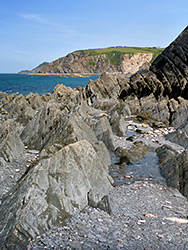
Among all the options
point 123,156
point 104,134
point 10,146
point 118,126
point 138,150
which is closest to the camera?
point 10,146

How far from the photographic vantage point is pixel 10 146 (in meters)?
19.3

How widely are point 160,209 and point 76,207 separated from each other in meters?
4.54

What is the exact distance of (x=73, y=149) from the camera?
42.4 ft

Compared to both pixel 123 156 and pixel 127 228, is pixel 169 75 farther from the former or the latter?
pixel 127 228

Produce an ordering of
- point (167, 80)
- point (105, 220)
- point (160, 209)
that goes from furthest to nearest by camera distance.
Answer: point (167, 80)
point (160, 209)
point (105, 220)

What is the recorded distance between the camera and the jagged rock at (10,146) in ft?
61.2

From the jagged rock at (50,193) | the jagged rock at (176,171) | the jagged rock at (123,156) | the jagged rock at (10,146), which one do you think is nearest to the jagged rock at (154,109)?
the jagged rock at (123,156)

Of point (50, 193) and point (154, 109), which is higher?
point (154, 109)

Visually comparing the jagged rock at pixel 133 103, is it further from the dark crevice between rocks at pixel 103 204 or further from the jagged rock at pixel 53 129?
the dark crevice between rocks at pixel 103 204

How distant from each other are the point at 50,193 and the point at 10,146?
997 cm

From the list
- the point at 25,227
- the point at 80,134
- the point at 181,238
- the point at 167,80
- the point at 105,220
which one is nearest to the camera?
the point at 25,227

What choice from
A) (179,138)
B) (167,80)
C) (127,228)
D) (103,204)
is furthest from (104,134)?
(167,80)

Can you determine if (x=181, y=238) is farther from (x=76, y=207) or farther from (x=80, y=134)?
(x=80, y=134)

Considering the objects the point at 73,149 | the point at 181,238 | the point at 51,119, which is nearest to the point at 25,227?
the point at 73,149
